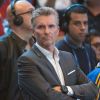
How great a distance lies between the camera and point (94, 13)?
5168 mm

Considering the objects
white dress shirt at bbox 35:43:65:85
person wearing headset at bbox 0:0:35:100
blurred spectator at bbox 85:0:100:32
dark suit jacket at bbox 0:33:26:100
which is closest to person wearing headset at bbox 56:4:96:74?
person wearing headset at bbox 0:0:35:100

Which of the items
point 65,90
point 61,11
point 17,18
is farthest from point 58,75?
point 61,11

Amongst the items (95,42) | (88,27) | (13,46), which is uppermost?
(13,46)

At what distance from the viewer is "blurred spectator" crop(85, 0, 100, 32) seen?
4.95 m

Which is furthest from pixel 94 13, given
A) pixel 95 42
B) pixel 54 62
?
pixel 54 62

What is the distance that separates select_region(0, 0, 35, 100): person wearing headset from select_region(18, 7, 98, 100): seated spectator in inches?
16.7

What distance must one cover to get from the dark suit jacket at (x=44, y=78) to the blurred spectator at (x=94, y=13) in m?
1.92

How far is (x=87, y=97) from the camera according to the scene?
9.71 feet

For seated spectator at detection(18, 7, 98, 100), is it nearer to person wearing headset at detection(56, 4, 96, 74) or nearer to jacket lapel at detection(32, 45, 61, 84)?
jacket lapel at detection(32, 45, 61, 84)

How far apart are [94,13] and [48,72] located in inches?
95.5

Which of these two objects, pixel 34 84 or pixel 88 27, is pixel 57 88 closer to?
pixel 34 84

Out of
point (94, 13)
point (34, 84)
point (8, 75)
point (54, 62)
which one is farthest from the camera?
point (94, 13)

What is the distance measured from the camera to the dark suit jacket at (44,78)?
9.30 ft

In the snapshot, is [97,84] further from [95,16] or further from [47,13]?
[95,16]
